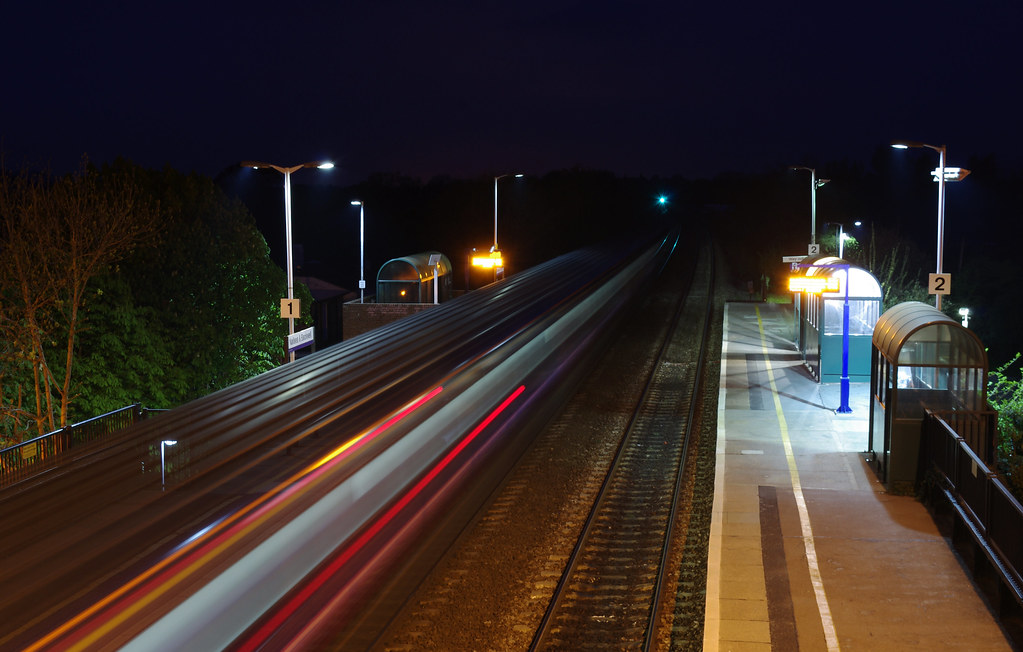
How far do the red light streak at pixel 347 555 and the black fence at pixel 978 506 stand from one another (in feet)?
21.3

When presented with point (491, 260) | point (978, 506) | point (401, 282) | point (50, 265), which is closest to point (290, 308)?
point (50, 265)

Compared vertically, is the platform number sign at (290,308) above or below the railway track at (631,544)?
above

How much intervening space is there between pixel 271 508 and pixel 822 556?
585cm

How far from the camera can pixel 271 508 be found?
27.0 ft

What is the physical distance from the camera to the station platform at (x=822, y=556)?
25.3 ft

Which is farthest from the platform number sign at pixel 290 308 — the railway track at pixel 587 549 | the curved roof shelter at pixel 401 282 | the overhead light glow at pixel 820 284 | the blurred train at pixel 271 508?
the curved roof shelter at pixel 401 282

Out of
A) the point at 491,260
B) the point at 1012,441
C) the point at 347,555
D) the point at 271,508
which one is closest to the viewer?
the point at 271,508

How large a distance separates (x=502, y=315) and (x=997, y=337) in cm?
3986

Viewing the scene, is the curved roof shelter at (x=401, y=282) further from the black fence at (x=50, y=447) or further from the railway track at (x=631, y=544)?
the black fence at (x=50, y=447)

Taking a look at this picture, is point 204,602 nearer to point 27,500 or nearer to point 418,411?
point 27,500

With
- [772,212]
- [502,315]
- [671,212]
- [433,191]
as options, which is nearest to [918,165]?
[671,212]

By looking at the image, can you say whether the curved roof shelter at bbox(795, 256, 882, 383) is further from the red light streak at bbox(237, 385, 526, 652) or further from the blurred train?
the red light streak at bbox(237, 385, 526, 652)

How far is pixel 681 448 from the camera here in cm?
1493

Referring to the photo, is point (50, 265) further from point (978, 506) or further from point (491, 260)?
point (491, 260)
